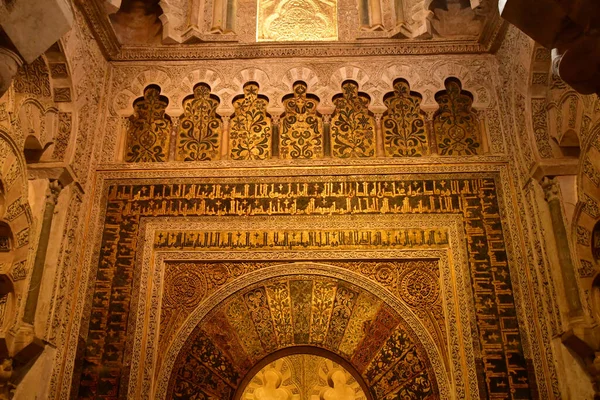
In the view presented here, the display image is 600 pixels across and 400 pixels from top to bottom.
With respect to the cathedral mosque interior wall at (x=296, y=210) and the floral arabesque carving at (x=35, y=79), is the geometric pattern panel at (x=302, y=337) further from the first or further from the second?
the floral arabesque carving at (x=35, y=79)

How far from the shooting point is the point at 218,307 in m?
4.95

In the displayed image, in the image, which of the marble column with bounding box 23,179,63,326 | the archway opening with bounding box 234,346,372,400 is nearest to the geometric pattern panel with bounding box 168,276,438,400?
the marble column with bounding box 23,179,63,326

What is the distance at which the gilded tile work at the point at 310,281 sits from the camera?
15.5 ft

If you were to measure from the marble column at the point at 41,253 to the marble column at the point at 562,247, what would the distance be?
4058 millimetres

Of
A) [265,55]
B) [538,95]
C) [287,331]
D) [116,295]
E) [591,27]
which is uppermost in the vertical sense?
[265,55]

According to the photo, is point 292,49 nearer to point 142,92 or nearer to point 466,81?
point 142,92

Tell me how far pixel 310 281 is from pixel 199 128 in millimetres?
1863

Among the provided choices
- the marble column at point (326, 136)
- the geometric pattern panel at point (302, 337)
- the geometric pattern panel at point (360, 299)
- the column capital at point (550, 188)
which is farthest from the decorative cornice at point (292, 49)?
the geometric pattern panel at point (302, 337)

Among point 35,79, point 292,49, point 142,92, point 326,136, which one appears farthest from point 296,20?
point 35,79

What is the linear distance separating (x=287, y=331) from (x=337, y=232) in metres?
0.94

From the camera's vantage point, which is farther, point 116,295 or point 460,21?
point 460,21

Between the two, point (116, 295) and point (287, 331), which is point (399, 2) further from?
point (116, 295)

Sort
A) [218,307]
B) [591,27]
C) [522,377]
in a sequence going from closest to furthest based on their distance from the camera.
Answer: [591,27]
[522,377]
[218,307]

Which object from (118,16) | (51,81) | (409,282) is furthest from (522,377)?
(118,16)
